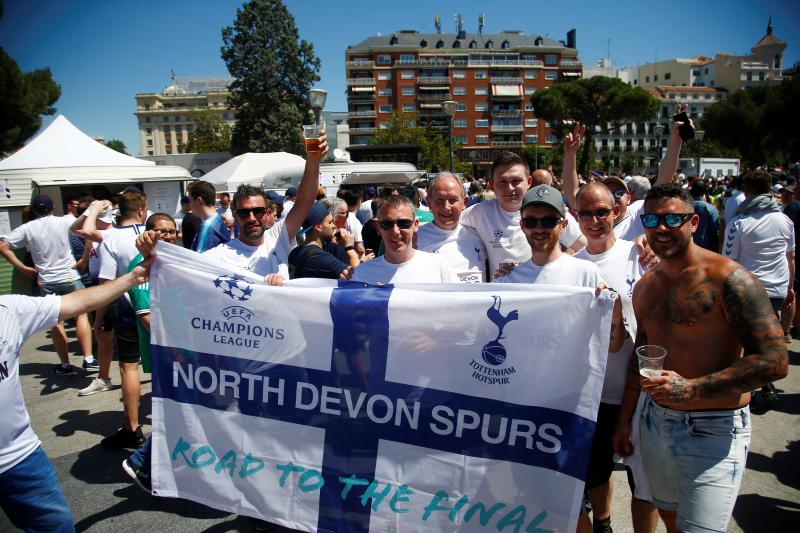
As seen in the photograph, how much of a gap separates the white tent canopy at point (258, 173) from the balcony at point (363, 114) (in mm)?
68999

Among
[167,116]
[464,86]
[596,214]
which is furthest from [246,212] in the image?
[167,116]

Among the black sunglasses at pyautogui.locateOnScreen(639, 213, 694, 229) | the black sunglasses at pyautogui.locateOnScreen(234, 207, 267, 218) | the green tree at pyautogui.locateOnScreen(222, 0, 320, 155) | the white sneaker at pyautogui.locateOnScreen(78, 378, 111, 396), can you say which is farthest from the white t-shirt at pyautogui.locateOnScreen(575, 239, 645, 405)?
the green tree at pyautogui.locateOnScreen(222, 0, 320, 155)

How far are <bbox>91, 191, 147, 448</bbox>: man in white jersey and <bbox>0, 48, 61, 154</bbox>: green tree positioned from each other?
101ft

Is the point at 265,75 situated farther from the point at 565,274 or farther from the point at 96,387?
the point at 565,274

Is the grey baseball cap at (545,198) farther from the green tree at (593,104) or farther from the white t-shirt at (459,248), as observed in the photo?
the green tree at (593,104)

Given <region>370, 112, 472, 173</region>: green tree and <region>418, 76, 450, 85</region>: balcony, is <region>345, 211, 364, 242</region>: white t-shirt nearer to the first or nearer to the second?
<region>370, 112, 472, 173</region>: green tree

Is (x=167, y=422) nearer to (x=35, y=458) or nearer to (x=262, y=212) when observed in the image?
(x=35, y=458)

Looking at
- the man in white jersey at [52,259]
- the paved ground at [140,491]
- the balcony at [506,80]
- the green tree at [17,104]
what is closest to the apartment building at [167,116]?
the balcony at [506,80]

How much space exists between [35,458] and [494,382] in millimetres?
2216

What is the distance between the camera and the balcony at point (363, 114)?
82.4 m

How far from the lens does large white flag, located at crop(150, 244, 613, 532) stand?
2346 mm

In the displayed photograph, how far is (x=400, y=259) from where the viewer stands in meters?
3.05

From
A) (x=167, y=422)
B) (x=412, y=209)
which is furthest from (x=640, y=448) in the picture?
(x=167, y=422)

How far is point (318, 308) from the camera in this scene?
2.71 m
